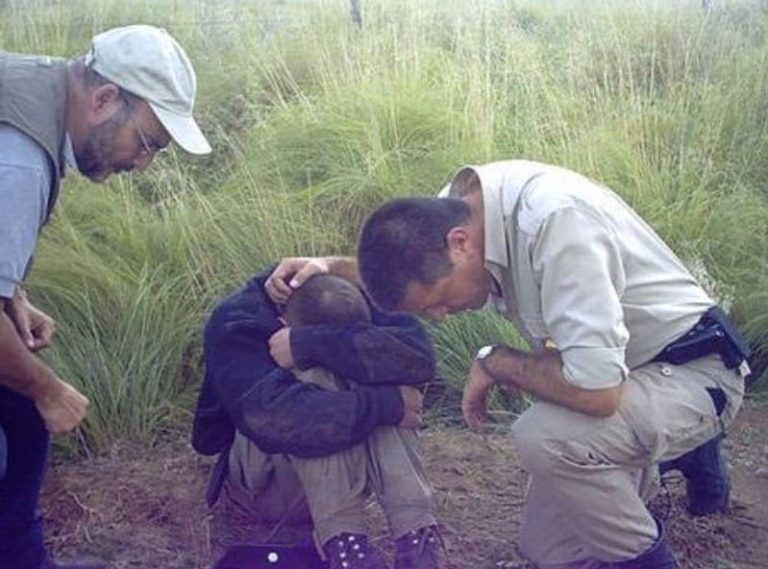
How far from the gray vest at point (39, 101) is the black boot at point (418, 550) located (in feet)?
4.26

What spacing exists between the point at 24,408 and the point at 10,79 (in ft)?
2.86

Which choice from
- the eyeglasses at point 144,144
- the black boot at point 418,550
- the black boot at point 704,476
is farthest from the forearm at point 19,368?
the black boot at point 704,476

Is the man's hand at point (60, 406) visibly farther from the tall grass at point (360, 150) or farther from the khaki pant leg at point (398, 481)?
the tall grass at point (360, 150)

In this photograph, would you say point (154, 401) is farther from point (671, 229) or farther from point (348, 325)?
point (671, 229)

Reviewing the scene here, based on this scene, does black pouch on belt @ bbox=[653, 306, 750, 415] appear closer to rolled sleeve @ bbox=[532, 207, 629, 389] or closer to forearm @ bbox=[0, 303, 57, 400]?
rolled sleeve @ bbox=[532, 207, 629, 389]

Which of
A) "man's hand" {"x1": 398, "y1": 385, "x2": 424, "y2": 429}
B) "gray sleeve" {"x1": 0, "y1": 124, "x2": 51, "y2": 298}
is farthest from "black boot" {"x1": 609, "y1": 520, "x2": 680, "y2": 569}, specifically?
"gray sleeve" {"x1": 0, "y1": 124, "x2": 51, "y2": 298}

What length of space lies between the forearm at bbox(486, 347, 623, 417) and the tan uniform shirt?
0.06 metres

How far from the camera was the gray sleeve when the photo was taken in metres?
2.87

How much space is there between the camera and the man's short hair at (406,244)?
3129mm

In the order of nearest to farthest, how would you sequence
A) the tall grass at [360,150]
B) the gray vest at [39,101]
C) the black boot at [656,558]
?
1. the gray vest at [39,101]
2. the black boot at [656,558]
3. the tall grass at [360,150]

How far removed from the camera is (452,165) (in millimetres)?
5871

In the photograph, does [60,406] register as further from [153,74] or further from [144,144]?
[153,74]

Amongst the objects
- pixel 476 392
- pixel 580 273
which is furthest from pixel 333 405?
pixel 580 273

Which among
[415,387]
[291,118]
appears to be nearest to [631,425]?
[415,387]
